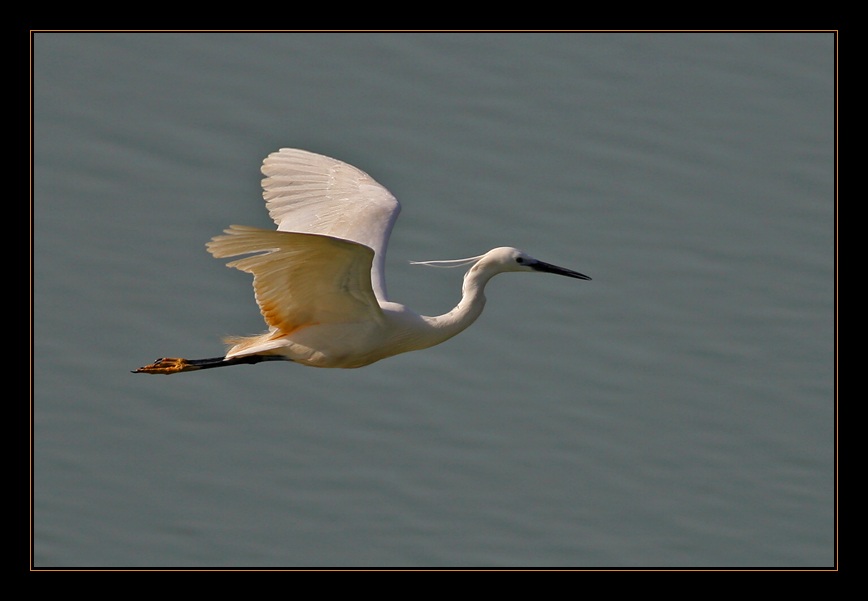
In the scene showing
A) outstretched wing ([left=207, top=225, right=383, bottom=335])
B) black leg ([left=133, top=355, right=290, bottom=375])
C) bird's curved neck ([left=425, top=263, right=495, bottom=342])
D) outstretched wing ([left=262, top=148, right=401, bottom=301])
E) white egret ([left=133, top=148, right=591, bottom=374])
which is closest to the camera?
outstretched wing ([left=207, top=225, right=383, bottom=335])

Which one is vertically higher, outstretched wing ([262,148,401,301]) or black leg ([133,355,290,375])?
outstretched wing ([262,148,401,301])

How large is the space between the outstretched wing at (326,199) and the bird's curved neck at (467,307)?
489mm

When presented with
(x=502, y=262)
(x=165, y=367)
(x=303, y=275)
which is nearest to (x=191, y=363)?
(x=165, y=367)

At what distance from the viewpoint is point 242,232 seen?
6195mm

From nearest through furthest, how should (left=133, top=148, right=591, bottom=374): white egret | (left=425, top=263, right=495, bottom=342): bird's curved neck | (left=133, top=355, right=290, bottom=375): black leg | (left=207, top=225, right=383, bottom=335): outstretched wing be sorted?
1. (left=207, top=225, right=383, bottom=335): outstretched wing
2. (left=133, top=148, right=591, bottom=374): white egret
3. (left=133, top=355, right=290, bottom=375): black leg
4. (left=425, top=263, right=495, bottom=342): bird's curved neck

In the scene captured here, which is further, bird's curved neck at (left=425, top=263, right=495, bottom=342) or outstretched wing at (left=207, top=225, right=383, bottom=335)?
bird's curved neck at (left=425, top=263, right=495, bottom=342)

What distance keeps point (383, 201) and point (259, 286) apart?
1413 millimetres

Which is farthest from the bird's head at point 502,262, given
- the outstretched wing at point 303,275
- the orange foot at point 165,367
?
the orange foot at point 165,367

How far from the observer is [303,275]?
684 cm

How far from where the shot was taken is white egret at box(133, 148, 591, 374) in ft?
21.6

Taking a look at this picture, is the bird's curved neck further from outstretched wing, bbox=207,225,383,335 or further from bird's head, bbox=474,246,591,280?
outstretched wing, bbox=207,225,383,335

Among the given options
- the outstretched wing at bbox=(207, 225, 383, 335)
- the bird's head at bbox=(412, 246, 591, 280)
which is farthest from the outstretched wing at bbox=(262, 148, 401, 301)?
the outstretched wing at bbox=(207, 225, 383, 335)
